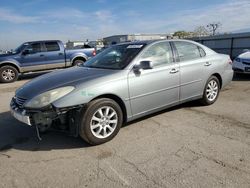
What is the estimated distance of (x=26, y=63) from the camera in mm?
11469

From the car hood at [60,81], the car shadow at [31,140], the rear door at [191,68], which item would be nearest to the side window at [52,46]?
the car shadow at [31,140]

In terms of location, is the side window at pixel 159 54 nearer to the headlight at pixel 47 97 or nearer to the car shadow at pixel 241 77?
the headlight at pixel 47 97

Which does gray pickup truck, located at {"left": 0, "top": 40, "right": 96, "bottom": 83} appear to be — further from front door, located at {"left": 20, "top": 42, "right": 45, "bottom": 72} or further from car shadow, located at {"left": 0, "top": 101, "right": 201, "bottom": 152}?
car shadow, located at {"left": 0, "top": 101, "right": 201, "bottom": 152}

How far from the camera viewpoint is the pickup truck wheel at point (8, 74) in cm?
1097

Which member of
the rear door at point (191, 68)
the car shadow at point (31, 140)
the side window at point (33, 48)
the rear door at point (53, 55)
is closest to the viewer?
the car shadow at point (31, 140)

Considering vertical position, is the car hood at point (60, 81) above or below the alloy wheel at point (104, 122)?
above

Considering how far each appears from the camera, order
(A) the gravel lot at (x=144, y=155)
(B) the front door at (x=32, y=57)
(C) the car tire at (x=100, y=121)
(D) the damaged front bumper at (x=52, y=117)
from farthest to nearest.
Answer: (B) the front door at (x=32, y=57), (C) the car tire at (x=100, y=121), (D) the damaged front bumper at (x=52, y=117), (A) the gravel lot at (x=144, y=155)

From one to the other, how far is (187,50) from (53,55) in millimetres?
8358

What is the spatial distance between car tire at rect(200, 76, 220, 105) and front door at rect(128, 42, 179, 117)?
0.93 meters

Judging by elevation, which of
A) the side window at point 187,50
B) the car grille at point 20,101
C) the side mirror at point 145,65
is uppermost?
the side window at point 187,50

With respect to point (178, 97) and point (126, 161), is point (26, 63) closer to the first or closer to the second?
point (178, 97)

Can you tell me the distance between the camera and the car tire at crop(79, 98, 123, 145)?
3.59 m

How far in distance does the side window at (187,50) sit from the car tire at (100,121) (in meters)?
1.85

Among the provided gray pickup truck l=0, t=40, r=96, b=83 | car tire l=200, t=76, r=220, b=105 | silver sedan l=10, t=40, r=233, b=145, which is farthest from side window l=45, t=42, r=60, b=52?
car tire l=200, t=76, r=220, b=105
